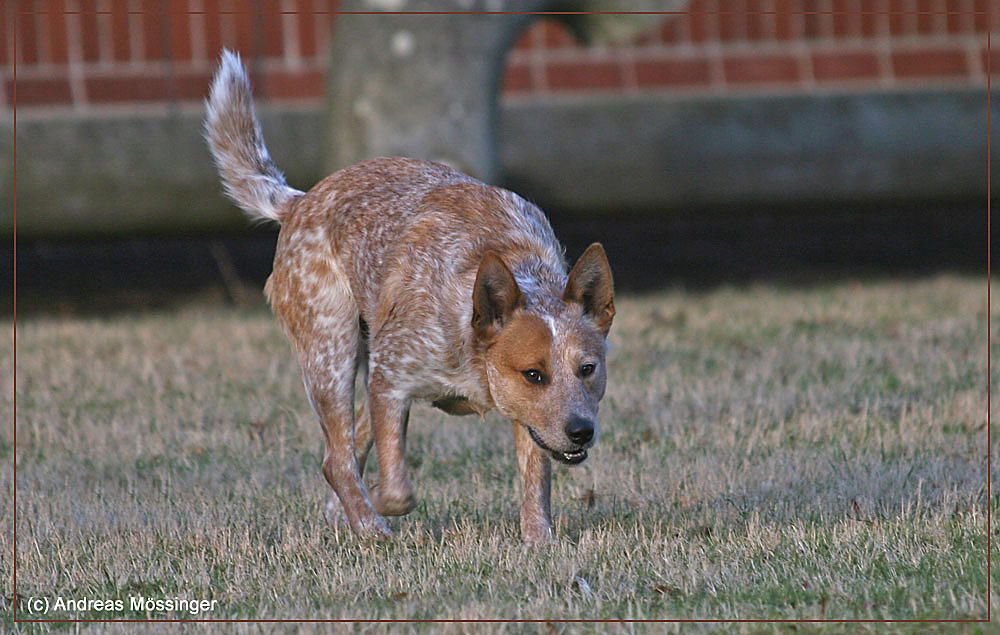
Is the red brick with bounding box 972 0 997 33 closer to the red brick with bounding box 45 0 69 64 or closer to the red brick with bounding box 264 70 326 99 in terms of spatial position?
the red brick with bounding box 264 70 326 99

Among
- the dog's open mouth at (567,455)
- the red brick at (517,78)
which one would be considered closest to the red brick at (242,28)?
the red brick at (517,78)

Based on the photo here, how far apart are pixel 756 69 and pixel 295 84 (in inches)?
183

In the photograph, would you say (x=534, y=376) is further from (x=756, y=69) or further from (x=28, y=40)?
(x=756, y=69)

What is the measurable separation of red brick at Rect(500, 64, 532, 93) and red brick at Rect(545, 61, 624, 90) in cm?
20

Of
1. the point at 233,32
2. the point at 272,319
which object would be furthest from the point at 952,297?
the point at 233,32

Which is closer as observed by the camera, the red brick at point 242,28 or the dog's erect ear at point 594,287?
the dog's erect ear at point 594,287

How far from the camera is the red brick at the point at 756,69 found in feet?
44.9

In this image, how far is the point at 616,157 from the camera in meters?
11.7

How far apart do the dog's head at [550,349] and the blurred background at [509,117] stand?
5383mm

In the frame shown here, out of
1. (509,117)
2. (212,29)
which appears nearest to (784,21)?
(509,117)

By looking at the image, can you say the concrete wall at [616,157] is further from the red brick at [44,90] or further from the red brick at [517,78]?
the red brick at [517,78]

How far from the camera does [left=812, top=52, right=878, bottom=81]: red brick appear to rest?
13695 millimetres

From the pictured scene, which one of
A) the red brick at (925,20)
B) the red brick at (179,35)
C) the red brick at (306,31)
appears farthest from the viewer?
the red brick at (925,20)

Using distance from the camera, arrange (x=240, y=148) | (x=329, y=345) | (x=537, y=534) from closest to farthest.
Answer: (x=537, y=534)
(x=329, y=345)
(x=240, y=148)
